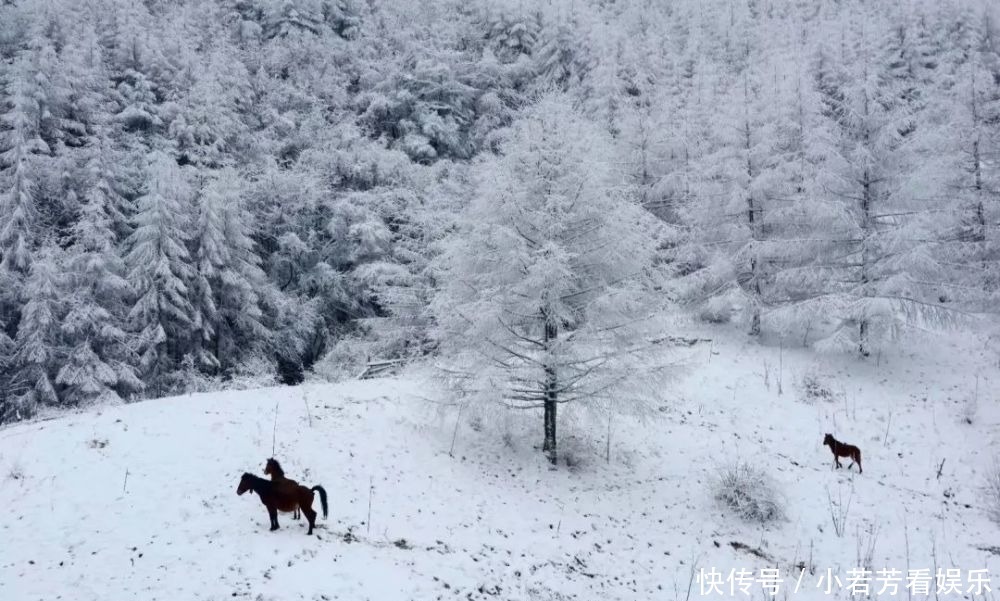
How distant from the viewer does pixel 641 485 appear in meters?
12.7

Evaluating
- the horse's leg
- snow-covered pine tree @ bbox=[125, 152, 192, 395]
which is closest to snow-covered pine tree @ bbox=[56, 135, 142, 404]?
snow-covered pine tree @ bbox=[125, 152, 192, 395]

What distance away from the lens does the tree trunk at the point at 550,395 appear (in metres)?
11.9

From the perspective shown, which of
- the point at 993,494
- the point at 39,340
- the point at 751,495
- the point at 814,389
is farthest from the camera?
the point at 39,340

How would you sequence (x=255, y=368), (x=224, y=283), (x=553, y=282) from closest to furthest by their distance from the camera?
(x=553, y=282), (x=255, y=368), (x=224, y=283)

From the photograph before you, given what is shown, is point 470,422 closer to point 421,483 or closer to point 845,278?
point 421,483

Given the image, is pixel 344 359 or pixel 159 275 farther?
pixel 344 359

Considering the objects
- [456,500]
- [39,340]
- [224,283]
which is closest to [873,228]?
[456,500]

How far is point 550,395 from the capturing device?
1263 centimetres

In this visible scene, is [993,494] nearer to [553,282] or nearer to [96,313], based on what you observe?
[553,282]

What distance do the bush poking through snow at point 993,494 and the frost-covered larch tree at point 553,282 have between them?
27.5 feet

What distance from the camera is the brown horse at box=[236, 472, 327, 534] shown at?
7.70 m

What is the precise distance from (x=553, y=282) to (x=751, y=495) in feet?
21.2

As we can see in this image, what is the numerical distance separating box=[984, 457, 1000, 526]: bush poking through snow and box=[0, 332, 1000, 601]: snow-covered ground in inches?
8.0

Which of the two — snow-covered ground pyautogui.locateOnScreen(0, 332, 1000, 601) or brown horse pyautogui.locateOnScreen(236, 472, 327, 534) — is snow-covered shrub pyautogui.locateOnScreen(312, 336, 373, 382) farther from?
brown horse pyautogui.locateOnScreen(236, 472, 327, 534)
